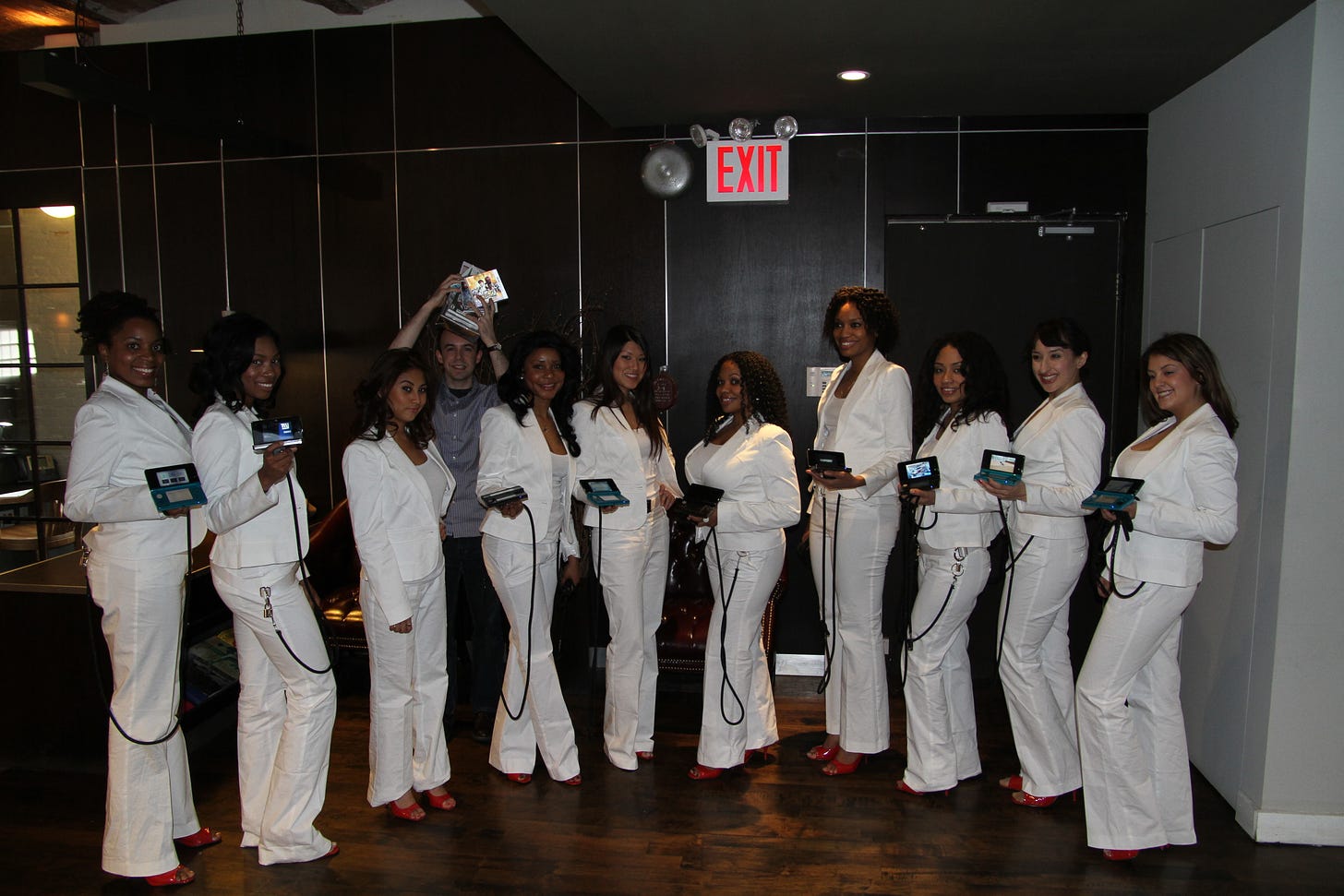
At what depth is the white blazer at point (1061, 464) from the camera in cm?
312

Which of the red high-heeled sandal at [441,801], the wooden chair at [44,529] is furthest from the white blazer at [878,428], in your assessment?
the wooden chair at [44,529]

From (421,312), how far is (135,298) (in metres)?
1.39

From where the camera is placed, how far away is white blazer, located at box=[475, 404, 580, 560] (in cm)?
333

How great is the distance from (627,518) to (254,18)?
12.2 ft

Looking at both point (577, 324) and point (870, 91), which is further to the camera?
point (577, 324)

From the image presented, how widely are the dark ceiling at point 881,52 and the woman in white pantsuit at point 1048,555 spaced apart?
1074 millimetres

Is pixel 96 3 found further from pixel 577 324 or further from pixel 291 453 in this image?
pixel 291 453

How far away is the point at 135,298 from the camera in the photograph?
285 centimetres

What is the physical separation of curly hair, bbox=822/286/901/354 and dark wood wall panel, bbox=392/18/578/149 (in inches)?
77.7

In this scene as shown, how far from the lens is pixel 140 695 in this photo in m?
2.78

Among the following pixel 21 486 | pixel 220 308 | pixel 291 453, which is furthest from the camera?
pixel 21 486

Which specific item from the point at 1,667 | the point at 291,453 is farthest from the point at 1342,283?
the point at 1,667

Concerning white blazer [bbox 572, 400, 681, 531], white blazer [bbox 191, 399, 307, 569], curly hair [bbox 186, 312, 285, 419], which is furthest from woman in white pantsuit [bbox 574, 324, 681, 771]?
curly hair [bbox 186, 312, 285, 419]

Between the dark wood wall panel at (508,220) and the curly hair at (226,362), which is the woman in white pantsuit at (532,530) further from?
the dark wood wall panel at (508,220)
